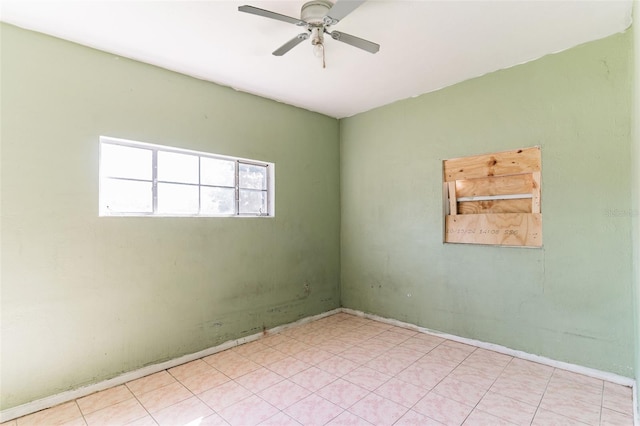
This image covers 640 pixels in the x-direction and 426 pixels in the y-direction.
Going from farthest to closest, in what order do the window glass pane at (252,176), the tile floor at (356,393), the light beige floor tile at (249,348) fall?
1. the window glass pane at (252,176)
2. the light beige floor tile at (249,348)
3. the tile floor at (356,393)

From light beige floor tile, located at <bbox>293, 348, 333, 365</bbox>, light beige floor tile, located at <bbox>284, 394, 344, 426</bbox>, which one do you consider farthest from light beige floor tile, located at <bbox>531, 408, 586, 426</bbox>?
light beige floor tile, located at <bbox>293, 348, 333, 365</bbox>

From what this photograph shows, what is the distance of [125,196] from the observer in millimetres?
2799

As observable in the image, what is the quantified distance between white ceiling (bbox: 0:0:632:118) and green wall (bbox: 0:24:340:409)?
0.28m

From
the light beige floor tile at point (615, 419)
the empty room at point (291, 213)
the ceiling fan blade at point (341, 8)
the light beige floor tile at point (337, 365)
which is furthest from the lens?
the light beige floor tile at point (337, 365)

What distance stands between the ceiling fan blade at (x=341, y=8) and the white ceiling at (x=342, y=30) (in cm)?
24

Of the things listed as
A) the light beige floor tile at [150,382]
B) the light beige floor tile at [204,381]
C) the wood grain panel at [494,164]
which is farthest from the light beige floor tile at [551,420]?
the light beige floor tile at [150,382]

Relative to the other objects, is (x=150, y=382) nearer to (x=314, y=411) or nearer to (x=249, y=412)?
(x=249, y=412)

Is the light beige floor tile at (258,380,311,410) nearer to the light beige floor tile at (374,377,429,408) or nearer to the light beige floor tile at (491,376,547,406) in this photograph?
the light beige floor tile at (374,377,429,408)

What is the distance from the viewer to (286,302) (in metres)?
3.90

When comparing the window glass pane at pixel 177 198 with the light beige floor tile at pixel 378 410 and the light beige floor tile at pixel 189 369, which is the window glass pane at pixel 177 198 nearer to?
the light beige floor tile at pixel 189 369

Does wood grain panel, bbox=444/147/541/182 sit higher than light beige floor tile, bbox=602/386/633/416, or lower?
higher

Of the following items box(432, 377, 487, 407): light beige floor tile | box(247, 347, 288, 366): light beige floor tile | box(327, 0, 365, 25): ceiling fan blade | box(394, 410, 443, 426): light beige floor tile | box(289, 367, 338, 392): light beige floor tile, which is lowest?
box(247, 347, 288, 366): light beige floor tile

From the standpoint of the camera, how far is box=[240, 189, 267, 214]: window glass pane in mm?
3623

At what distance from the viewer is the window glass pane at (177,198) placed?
3006mm
